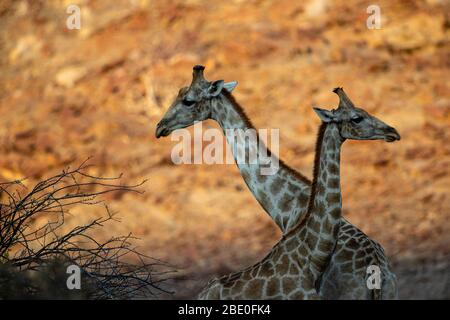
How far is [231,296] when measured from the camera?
8.15m

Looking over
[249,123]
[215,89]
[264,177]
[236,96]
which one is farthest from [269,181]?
[236,96]

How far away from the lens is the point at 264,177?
379 inches

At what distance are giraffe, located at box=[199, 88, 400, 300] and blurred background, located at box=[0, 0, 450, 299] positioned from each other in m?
7.46

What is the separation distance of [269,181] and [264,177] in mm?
56

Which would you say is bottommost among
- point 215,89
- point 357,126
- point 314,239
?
point 314,239

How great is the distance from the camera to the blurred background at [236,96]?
16203 mm

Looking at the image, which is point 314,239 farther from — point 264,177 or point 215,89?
point 215,89

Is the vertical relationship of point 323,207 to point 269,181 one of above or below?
below

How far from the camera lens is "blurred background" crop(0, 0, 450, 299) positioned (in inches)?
638

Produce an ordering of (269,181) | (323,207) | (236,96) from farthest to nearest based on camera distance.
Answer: (236,96), (269,181), (323,207)

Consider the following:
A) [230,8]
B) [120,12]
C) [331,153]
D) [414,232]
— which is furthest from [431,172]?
[331,153]

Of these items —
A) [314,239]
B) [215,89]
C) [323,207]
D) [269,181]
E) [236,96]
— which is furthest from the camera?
[236,96]

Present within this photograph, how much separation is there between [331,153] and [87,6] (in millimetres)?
10225

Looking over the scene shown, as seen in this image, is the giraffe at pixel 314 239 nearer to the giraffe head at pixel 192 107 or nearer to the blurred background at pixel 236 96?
the giraffe head at pixel 192 107
